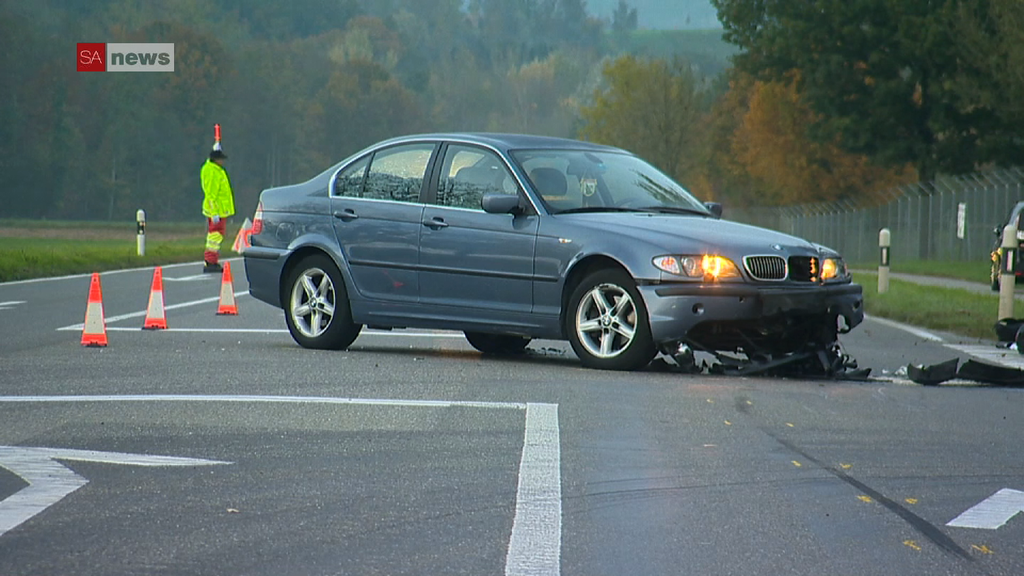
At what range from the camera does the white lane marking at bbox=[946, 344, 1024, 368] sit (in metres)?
13.3

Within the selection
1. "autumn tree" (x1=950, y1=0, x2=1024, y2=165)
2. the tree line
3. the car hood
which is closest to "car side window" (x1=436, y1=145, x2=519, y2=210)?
the car hood

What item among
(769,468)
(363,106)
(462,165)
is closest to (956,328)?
(462,165)

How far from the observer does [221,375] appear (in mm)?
10828

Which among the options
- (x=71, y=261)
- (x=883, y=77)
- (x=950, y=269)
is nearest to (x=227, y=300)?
(x=71, y=261)

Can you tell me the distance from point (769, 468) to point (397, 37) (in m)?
183

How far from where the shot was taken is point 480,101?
613 feet

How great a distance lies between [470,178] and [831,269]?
2.71 m

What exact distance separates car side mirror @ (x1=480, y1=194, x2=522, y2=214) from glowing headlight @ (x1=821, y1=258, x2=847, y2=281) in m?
2.15

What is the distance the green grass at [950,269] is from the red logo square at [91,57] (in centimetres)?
7104

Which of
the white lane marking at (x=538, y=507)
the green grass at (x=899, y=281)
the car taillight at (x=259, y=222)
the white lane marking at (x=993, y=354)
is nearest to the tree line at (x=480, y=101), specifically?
the green grass at (x=899, y=281)

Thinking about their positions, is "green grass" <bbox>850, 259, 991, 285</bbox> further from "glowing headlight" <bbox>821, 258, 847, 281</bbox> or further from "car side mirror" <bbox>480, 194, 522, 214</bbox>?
"car side mirror" <bbox>480, 194, 522, 214</bbox>

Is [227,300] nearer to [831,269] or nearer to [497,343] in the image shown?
[497,343]

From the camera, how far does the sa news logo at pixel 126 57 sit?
109625 millimetres

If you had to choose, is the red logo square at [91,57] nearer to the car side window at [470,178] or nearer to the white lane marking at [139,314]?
the white lane marking at [139,314]
